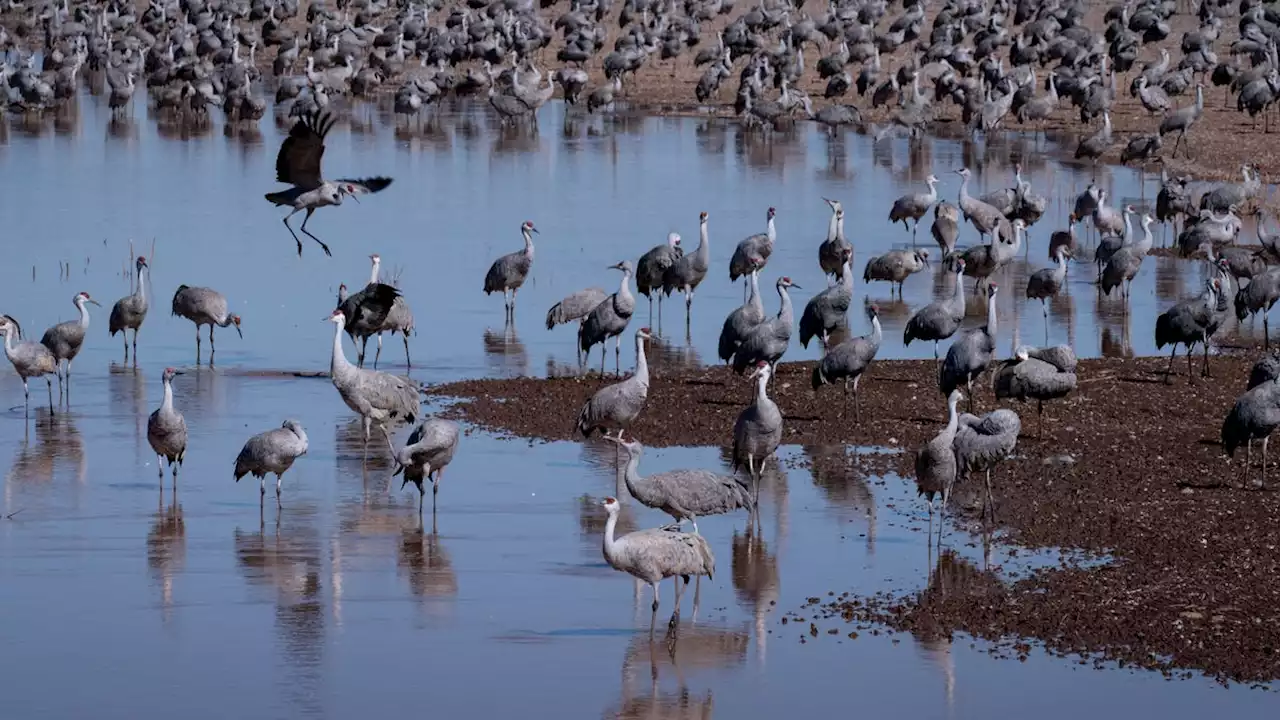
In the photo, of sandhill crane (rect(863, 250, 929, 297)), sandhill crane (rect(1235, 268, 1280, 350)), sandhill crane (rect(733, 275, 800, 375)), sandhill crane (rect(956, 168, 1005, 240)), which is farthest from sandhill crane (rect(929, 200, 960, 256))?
sandhill crane (rect(733, 275, 800, 375))

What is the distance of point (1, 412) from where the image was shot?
19859mm

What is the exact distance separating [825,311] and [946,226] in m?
7.72

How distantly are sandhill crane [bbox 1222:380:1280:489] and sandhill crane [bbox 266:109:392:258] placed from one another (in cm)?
740

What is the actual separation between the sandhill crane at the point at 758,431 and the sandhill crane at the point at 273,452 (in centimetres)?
333

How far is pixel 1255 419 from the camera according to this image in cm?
1636

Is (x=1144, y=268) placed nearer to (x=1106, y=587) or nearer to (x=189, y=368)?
(x=189, y=368)

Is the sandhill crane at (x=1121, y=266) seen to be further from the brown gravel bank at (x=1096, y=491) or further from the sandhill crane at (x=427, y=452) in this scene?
the sandhill crane at (x=427, y=452)

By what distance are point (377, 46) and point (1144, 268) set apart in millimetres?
29085

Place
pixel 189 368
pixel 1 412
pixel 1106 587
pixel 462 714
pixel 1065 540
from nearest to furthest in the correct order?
pixel 462 714 < pixel 1106 587 < pixel 1065 540 < pixel 1 412 < pixel 189 368

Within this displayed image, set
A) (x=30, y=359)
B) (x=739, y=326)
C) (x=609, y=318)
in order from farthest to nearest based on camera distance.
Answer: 1. (x=609, y=318)
2. (x=739, y=326)
3. (x=30, y=359)

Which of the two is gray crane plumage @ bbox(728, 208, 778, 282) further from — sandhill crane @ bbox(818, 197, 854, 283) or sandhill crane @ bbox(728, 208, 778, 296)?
sandhill crane @ bbox(818, 197, 854, 283)

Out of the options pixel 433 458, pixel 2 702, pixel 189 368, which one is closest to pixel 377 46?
pixel 189 368

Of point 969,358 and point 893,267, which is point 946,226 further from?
point 969,358

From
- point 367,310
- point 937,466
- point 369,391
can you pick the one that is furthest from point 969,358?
point 367,310
